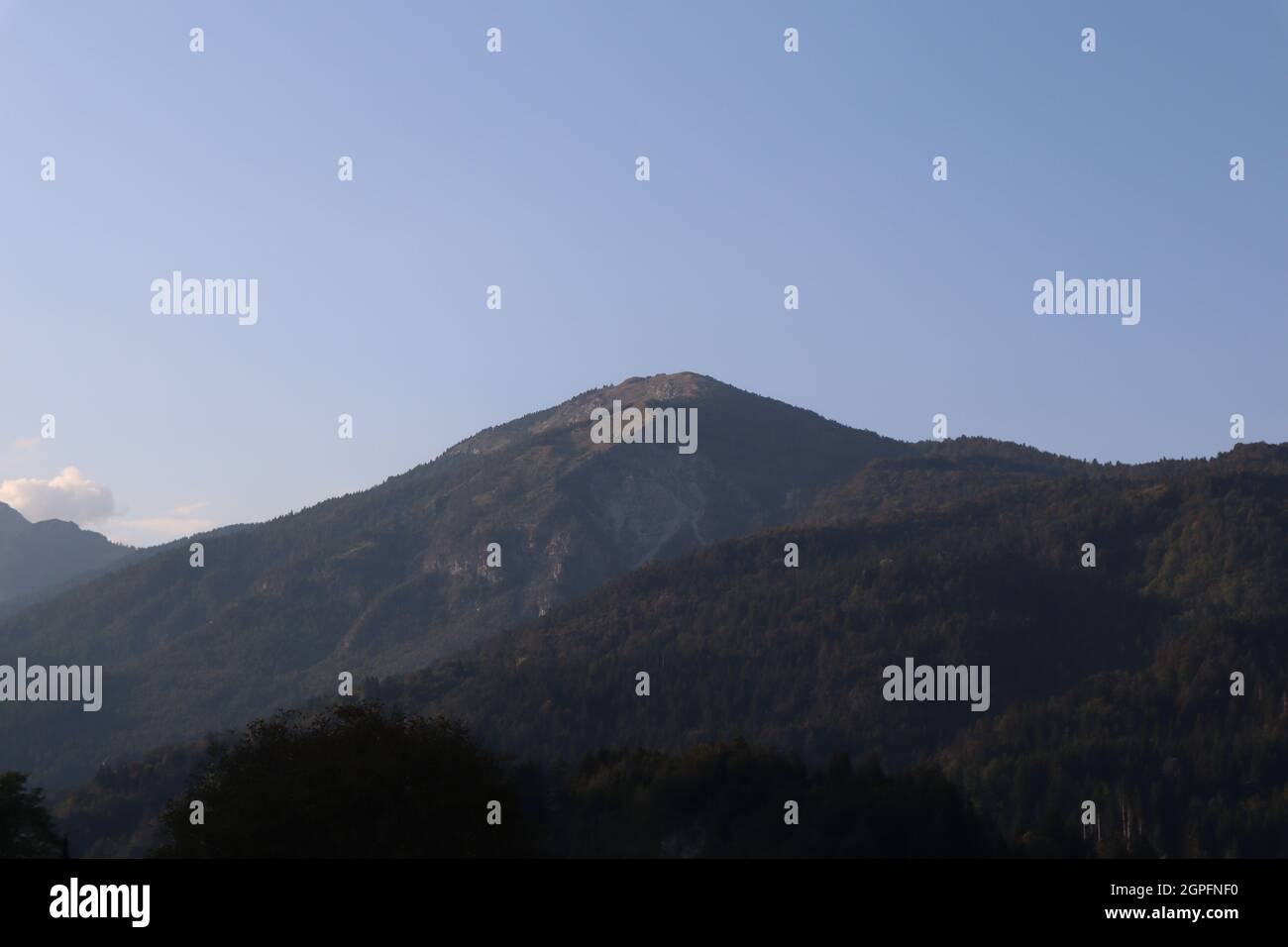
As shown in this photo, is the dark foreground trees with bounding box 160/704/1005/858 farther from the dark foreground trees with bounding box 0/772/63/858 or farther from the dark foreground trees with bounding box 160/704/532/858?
the dark foreground trees with bounding box 0/772/63/858

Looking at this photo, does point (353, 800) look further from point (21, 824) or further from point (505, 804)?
point (21, 824)

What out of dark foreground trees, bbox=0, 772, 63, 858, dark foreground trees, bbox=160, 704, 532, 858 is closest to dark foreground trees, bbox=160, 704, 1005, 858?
dark foreground trees, bbox=160, 704, 532, 858

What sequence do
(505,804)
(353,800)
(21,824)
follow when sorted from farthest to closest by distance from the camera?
1. (21,824)
2. (505,804)
3. (353,800)

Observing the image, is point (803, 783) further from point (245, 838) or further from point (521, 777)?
point (245, 838)

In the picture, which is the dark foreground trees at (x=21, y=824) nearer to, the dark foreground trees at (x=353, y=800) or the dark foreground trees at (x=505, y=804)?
the dark foreground trees at (x=505, y=804)

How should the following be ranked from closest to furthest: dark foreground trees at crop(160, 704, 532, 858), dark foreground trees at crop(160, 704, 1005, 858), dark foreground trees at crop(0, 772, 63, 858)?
dark foreground trees at crop(160, 704, 532, 858) → dark foreground trees at crop(160, 704, 1005, 858) → dark foreground trees at crop(0, 772, 63, 858)

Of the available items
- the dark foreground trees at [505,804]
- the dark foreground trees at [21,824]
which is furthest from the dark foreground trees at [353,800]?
the dark foreground trees at [21,824]

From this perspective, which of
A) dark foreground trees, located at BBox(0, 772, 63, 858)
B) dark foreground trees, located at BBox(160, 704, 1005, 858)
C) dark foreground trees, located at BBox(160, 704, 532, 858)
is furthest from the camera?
dark foreground trees, located at BBox(0, 772, 63, 858)

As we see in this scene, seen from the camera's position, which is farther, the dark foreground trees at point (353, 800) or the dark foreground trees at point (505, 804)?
the dark foreground trees at point (505, 804)

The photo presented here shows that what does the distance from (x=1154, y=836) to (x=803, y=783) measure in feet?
296

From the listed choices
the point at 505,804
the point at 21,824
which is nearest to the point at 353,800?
the point at 505,804

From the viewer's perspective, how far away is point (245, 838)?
219ft

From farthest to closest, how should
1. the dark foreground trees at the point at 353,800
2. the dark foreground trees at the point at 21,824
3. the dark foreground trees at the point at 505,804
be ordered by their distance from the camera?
the dark foreground trees at the point at 21,824 → the dark foreground trees at the point at 505,804 → the dark foreground trees at the point at 353,800
